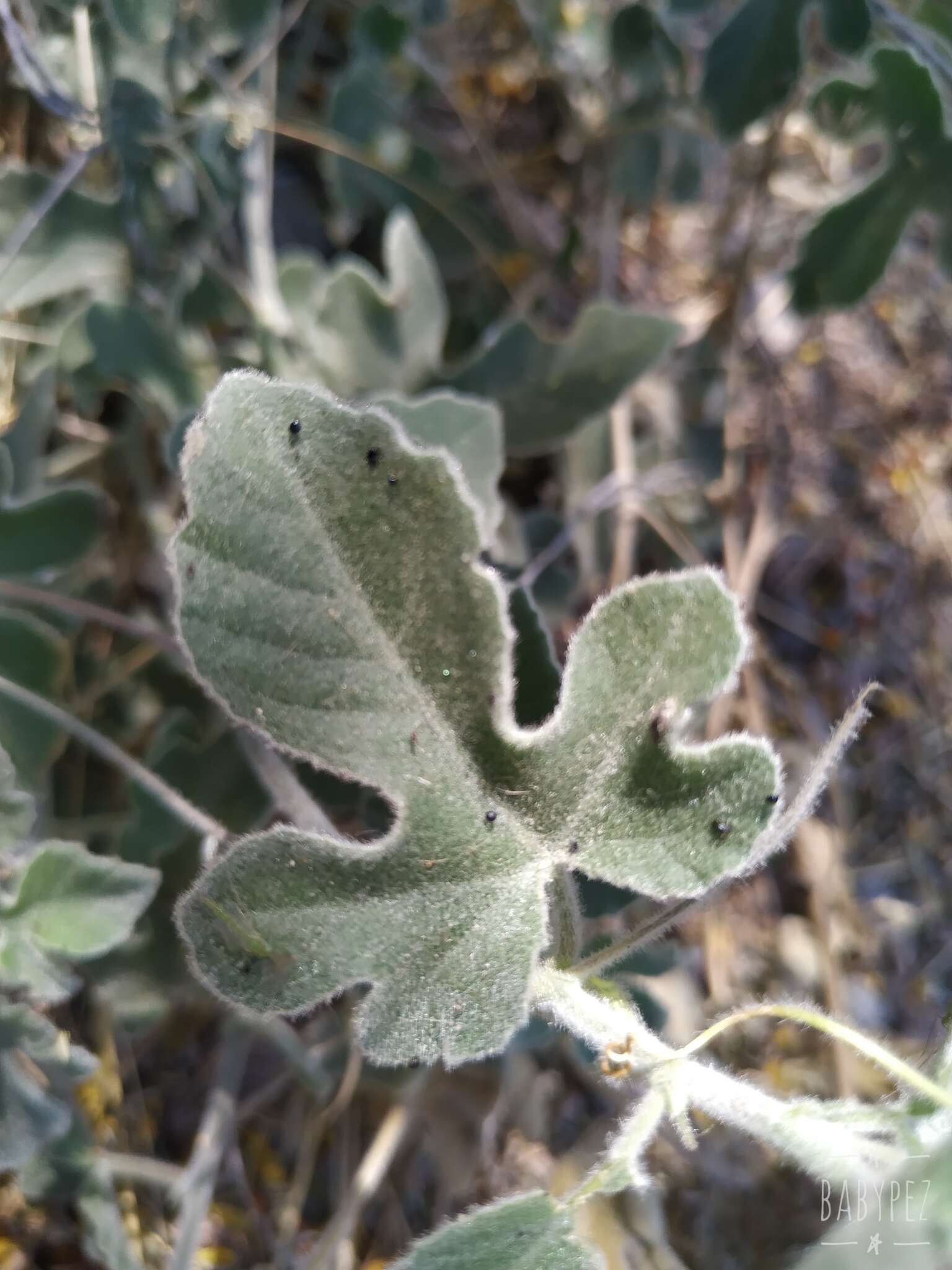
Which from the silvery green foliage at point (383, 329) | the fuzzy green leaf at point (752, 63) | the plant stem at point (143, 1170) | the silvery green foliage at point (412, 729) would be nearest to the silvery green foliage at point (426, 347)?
the silvery green foliage at point (383, 329)

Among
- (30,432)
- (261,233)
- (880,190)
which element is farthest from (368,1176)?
(880,190)

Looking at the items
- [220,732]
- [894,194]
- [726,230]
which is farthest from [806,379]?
[220,732]

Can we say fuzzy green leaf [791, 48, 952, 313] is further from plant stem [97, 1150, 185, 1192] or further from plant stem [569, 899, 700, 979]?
plant stem [97, 1150, 185, 1192]

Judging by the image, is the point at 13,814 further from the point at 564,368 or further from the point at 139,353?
the point at 564,368

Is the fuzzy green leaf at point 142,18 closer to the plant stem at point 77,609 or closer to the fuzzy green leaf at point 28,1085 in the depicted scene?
the plant stem at point 77,609

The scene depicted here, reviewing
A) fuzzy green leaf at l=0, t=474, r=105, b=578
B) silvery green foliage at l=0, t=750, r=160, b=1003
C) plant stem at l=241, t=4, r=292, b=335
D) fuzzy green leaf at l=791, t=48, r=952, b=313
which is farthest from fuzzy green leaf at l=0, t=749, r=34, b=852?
fuzzy green leaf at l=791, t=48, r=952, b=313

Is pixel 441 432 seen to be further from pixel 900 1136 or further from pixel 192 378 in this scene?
pixel 900 1136
